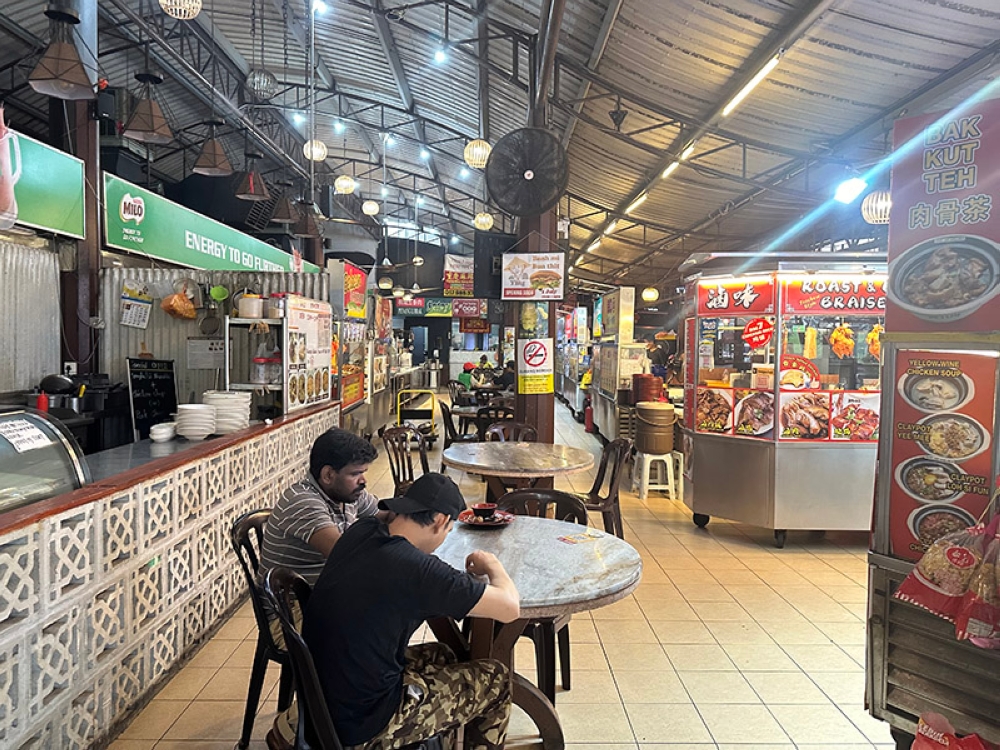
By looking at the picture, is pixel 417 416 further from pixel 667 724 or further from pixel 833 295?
pixel 667 724

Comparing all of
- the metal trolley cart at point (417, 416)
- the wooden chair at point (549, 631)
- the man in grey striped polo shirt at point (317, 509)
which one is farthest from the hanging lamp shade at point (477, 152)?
the man in grey striped polo shirt at point (317, 509)

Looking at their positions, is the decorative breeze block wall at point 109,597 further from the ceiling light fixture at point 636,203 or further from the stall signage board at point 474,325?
the stall signage board at point 474,325

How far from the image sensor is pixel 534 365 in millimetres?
5996

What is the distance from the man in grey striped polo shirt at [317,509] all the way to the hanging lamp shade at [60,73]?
3.44 m

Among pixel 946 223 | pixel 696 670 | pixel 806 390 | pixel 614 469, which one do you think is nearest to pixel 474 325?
pixel 806 390

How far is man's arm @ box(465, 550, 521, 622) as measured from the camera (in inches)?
71.1

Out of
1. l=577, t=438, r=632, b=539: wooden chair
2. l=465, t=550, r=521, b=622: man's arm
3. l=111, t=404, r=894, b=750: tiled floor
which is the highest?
l=465, t=550, r=521, b=622: man's arm

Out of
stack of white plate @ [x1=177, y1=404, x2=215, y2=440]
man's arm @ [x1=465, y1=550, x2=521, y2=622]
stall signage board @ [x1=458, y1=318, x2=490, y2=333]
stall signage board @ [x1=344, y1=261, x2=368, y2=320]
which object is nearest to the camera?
man's arm @ [x1=465, y1=550, x2=521, y2=622]

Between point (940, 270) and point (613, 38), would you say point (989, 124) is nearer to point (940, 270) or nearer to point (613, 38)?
point (940, 270)

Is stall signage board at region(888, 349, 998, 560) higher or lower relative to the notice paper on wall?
lower

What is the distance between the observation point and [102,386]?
563 centimetres

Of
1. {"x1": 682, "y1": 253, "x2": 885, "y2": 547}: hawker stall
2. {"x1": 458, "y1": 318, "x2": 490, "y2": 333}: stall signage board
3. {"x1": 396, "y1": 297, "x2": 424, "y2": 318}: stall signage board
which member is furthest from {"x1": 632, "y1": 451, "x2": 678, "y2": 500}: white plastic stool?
{"x1": 458, "y1": 318, "x2": 490, "y2": 333}: stall signage board

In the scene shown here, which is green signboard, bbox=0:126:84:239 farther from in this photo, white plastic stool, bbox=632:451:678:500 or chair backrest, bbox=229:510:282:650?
white plastic stool, bbox=632:451:678:500

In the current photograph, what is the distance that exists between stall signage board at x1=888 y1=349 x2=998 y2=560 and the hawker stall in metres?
3.04
